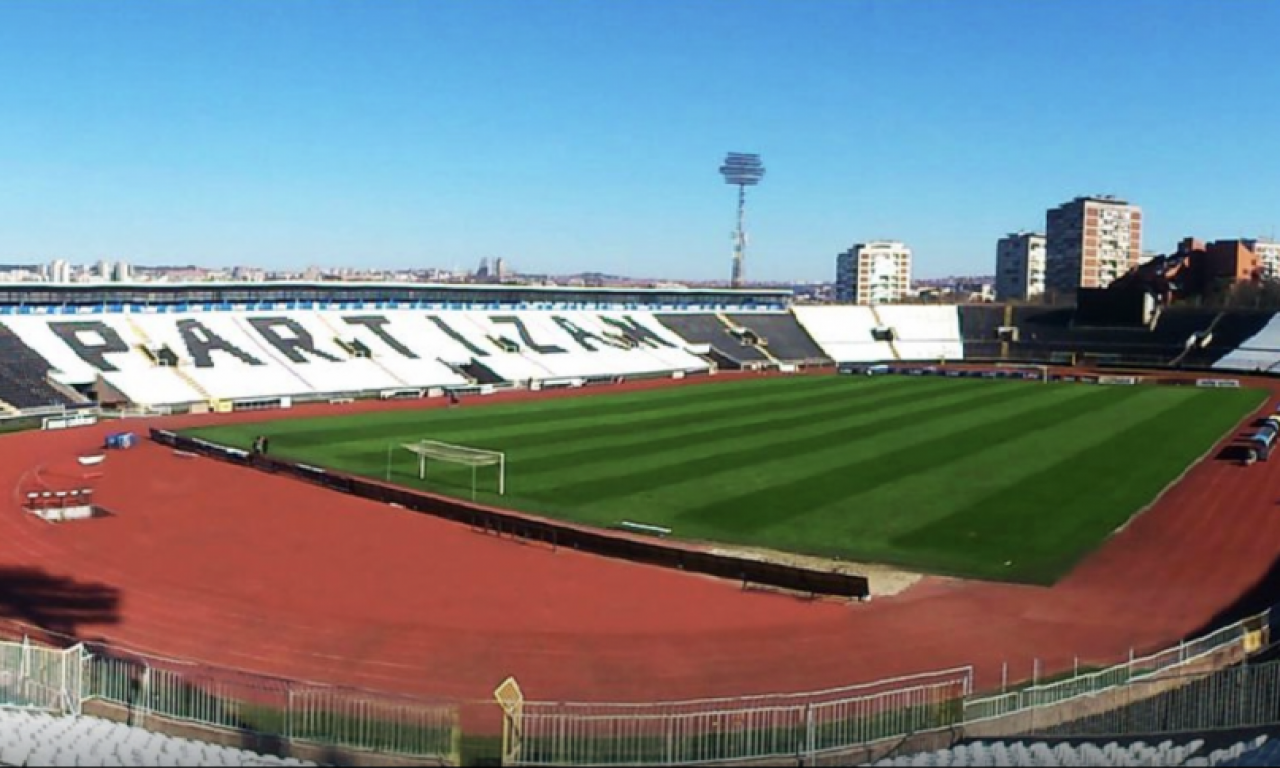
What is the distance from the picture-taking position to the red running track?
62.7 feet

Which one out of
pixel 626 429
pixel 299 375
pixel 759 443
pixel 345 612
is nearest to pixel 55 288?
pixel 299 375

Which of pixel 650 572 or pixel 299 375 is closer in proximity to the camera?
pixel 650 572

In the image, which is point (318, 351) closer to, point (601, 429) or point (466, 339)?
point (466, 339)

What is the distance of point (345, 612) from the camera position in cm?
2219

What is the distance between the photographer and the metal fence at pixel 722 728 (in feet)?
45.0

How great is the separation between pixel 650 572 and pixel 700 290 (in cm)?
7855

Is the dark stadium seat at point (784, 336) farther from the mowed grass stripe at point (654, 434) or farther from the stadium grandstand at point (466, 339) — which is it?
the mowed grass stripe at point (654, 434)

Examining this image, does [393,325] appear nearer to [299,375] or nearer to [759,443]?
[299,375]

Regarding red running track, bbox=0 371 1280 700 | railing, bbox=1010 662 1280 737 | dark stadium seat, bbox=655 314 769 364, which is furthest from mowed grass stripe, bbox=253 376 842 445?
railing, bbox=1010 662 1280 737

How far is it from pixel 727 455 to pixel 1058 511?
13.4 m

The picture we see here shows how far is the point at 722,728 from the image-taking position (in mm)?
14680

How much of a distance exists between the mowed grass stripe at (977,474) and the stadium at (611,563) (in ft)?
0.77

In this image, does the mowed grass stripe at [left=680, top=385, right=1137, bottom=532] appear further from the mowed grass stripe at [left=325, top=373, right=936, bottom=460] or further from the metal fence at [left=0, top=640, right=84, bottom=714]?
the metal fence at [left=0, top=640, right=84, bottom=714]

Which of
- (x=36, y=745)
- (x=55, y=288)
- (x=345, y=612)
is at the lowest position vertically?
(x=345, y=612)
